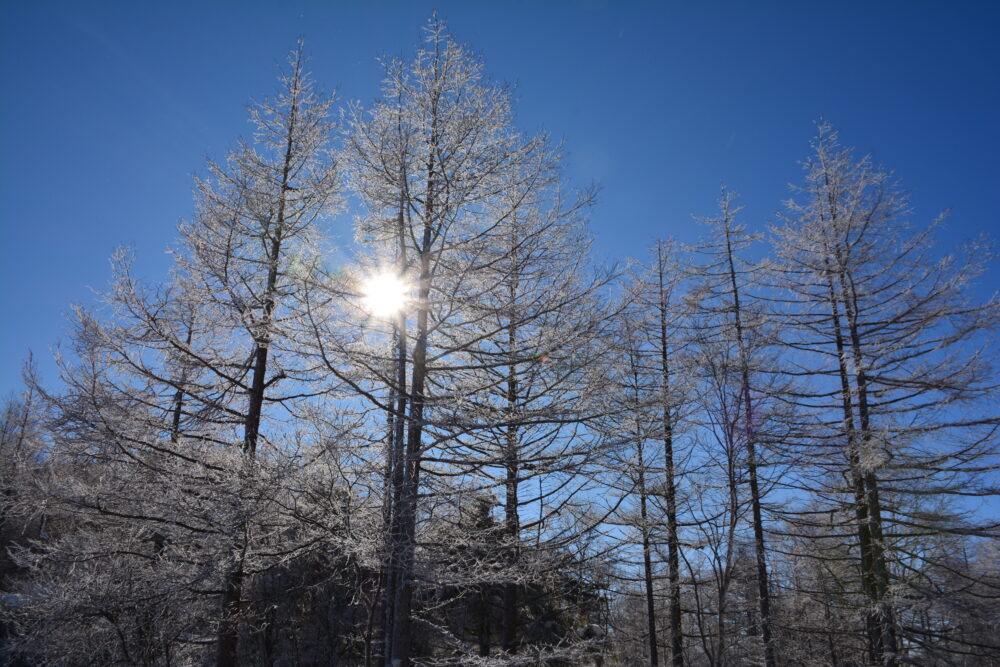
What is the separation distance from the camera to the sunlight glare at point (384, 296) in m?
6.71

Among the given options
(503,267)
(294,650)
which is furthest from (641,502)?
(294,650)

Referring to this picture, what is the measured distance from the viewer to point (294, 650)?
1480cm

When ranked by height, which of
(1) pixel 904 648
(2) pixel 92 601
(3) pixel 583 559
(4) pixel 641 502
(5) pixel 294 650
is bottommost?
(5) pixel 294 650

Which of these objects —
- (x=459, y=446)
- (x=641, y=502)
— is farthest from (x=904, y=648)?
(x=459, y=446)

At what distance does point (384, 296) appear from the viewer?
6707mm

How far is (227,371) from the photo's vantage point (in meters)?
8.42

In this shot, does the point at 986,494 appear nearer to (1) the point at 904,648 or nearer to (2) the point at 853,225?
(1) the point at 904,648

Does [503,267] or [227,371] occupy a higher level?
[503,267]

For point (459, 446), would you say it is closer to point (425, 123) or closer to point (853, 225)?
point (425, 123)

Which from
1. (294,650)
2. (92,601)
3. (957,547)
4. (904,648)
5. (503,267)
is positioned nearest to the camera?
(92,601)

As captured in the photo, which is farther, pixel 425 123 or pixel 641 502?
pixel 641 502

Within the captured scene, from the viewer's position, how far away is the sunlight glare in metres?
6.71

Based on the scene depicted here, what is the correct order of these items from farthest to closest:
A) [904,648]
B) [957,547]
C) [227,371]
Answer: [957,547], [904,648], [227,371]

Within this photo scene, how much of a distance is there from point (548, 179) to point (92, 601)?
7.08m
